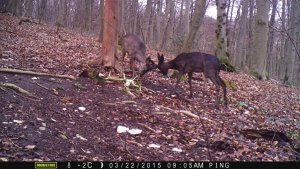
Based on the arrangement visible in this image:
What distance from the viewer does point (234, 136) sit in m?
7.69

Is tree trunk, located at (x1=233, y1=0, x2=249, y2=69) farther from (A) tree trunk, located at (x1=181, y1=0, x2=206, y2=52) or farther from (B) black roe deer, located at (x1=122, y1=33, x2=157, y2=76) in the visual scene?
(B) black roe deer, located at (x1=122, y1=33, x2=157, y2=76)

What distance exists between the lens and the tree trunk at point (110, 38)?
11.6 m

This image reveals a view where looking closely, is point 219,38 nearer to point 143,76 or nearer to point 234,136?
point 143,76

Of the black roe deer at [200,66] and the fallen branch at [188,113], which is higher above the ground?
the black roe deer at [200,66]

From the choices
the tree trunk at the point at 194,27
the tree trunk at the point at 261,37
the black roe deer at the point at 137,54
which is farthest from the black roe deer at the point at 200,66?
the tree trunk at the point at 261,37

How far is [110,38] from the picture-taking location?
11.7 metres

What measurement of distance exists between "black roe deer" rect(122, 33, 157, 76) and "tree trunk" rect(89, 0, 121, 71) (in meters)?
0.84

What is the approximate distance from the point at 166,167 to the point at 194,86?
7.13m

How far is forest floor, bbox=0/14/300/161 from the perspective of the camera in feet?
19.9

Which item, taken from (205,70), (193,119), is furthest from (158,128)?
(205,70)

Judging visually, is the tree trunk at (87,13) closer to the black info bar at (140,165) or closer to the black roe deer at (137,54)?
the black roe deer at (137,54)

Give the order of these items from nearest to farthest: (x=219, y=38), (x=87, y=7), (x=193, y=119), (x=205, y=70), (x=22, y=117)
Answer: (x=22, y=117)
(x=193, y=119)
(x=205, y=70)
(x=219, y=38)
(x=87, y=7)

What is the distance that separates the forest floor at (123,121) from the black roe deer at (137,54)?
1.42 ft

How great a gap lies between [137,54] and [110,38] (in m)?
1.51
